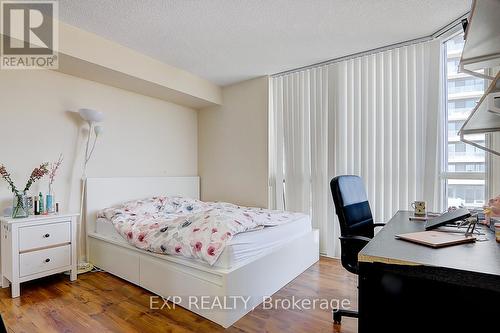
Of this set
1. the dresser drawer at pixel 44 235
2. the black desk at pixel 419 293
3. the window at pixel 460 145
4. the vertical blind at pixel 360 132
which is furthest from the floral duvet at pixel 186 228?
the window at pixel 460 145

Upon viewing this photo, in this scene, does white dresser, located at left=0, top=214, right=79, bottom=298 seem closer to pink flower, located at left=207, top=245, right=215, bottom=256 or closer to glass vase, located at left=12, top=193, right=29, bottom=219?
glass vase, located at left=12, top=193, right=29, bottom=219

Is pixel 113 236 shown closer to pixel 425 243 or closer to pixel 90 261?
pixel 90 261

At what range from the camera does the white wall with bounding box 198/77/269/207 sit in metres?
3.94

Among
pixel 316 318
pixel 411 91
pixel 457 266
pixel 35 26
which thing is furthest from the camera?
pixel 411 91

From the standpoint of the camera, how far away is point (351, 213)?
1.90 metres

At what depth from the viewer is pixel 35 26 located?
7.73ft

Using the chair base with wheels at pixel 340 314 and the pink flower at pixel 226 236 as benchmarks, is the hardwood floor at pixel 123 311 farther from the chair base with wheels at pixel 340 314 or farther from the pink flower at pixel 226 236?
the pink flower at pixel 226 236

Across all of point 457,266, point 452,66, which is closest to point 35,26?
point 457,266

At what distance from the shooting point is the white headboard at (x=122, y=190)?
10.3 ft

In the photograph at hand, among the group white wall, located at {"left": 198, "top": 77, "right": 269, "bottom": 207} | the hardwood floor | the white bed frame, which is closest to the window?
the hardwood floor

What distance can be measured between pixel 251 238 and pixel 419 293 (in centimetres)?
128

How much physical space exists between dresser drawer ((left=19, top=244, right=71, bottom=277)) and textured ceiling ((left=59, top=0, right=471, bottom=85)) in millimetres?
2121

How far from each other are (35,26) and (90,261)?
2.41m

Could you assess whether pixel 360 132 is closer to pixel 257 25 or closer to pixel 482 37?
pixel 257 25
